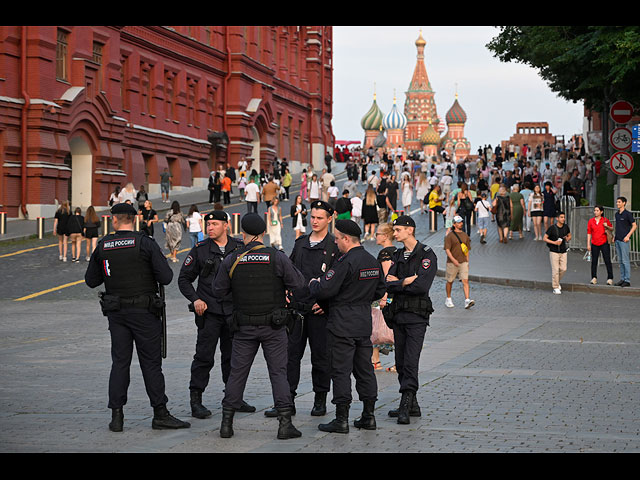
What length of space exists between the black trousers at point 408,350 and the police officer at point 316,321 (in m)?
Answer: 0.66

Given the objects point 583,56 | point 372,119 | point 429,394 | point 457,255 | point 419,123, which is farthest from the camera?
point 419,123

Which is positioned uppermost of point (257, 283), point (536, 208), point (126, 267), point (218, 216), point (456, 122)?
point (456, 122)

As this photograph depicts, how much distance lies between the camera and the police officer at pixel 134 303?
919cm

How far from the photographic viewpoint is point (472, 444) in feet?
27.6

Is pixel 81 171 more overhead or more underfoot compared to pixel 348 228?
more overhead

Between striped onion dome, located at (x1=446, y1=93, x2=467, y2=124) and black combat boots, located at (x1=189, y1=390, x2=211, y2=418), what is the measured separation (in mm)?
170873

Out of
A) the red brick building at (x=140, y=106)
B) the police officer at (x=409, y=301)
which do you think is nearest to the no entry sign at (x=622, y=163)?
the police officer at (x=409, y=301)

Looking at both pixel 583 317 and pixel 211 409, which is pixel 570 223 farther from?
pixel 211 409

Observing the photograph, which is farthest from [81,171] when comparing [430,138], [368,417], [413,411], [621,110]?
[430,138]

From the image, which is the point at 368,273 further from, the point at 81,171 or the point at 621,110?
the point at 81,171

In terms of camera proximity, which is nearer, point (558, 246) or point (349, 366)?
point (349, 366)

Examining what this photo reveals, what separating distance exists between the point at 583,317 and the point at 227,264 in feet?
33.1

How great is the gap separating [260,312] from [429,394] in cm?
254

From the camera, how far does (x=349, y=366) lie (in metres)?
9.24
